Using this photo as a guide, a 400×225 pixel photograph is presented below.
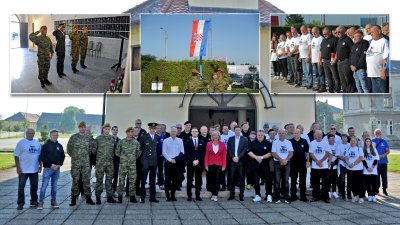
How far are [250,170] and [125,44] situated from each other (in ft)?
25.2

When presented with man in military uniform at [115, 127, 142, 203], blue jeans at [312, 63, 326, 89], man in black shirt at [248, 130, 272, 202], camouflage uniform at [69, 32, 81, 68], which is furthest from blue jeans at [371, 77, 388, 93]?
camouflage uniform at [69, 32, 81, 68]

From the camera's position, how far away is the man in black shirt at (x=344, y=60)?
623 inches

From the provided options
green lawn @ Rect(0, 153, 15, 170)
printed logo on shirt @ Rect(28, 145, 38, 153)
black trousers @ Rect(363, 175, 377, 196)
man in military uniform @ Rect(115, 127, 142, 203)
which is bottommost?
green lawn @ Rect(0, 153, 15, 170)

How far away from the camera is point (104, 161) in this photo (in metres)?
9.69

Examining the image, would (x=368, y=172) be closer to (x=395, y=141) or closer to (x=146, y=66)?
(x=146, y=66)

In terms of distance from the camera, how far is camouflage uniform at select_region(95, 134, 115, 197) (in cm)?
968

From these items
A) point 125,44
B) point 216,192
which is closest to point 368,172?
point 216,192

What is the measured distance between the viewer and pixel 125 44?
1670 centimetres

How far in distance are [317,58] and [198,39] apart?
410 cm

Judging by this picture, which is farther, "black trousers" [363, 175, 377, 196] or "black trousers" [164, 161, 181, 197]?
"black trousers" [363, 175, 377, 196]

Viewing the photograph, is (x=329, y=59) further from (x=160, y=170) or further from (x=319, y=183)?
(x=160, y=170)

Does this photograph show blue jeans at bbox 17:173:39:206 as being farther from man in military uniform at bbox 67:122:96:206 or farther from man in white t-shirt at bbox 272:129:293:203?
man in white t-shirt at bbox 272:129:293:203

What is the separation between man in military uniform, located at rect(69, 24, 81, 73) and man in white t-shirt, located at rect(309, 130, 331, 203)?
971cm

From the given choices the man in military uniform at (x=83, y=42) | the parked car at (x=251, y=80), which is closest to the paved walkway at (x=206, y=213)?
the parked car at (x=251, y=80)
